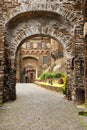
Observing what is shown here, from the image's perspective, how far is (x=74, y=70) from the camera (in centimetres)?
1283

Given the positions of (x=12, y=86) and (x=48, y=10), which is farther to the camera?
(x=12, y=86)

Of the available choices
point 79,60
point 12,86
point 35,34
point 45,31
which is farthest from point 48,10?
point 12,86

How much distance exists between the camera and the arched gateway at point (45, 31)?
12922mm

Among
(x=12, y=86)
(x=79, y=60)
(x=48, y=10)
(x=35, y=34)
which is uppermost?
(x=48, y=10)

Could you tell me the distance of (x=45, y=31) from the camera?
14.0 metres

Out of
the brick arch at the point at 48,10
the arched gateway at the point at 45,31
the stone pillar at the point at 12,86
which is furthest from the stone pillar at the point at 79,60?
the stone pillar at the point at 12,86

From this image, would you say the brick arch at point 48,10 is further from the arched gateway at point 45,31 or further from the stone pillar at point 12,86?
the stone pillar at point 12,86

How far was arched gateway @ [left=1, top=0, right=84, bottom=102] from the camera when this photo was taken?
12922mm

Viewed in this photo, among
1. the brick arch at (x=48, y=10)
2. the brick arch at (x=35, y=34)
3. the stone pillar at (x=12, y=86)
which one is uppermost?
the brick arch at (x=48, y=10)

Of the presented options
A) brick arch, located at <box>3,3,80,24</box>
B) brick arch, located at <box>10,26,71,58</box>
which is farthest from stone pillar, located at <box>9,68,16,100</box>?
brick arch, located at <box>3,3,80,24</box>

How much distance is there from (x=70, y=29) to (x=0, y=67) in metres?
3.44

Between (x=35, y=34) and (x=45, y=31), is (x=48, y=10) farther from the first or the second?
(x=35, y=34)

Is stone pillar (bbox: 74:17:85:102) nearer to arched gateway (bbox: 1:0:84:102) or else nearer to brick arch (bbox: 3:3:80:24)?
arched gateway (bbox: 1:0:84:102)

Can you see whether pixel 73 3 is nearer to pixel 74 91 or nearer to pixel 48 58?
→ pixel 74 91
